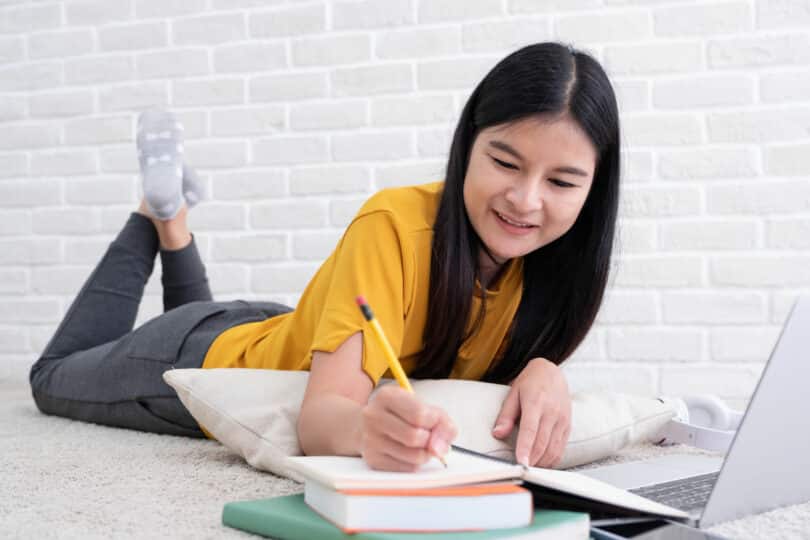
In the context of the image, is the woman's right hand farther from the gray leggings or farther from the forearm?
the gray leggings

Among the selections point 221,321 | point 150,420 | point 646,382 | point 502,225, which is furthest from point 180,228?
point 646,382

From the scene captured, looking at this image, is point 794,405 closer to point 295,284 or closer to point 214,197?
point 295,284

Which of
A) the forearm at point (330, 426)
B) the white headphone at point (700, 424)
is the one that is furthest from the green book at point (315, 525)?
the white headphone at point (700, 424)

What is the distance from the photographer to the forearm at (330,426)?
35.0 inches

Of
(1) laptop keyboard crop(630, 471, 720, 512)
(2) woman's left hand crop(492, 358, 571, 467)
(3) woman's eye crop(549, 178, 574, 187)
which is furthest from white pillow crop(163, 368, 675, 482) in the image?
(3) woman's eye crop(549, 178, 574, 187)

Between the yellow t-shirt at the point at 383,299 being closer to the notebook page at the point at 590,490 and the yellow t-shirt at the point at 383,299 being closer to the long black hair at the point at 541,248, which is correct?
the long black hair at the point at 541,248

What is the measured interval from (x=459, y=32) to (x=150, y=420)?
117 centimetres

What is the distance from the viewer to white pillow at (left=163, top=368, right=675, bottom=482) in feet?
3.44

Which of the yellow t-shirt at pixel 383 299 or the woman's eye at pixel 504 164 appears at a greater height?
the woman's eye at pixel 504 164

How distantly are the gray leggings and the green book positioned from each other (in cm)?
64

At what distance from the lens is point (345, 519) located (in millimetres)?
626

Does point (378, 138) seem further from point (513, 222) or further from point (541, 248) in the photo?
point (513, 222)

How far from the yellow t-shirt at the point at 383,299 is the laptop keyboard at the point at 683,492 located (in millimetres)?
324

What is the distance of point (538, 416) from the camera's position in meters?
1.02
